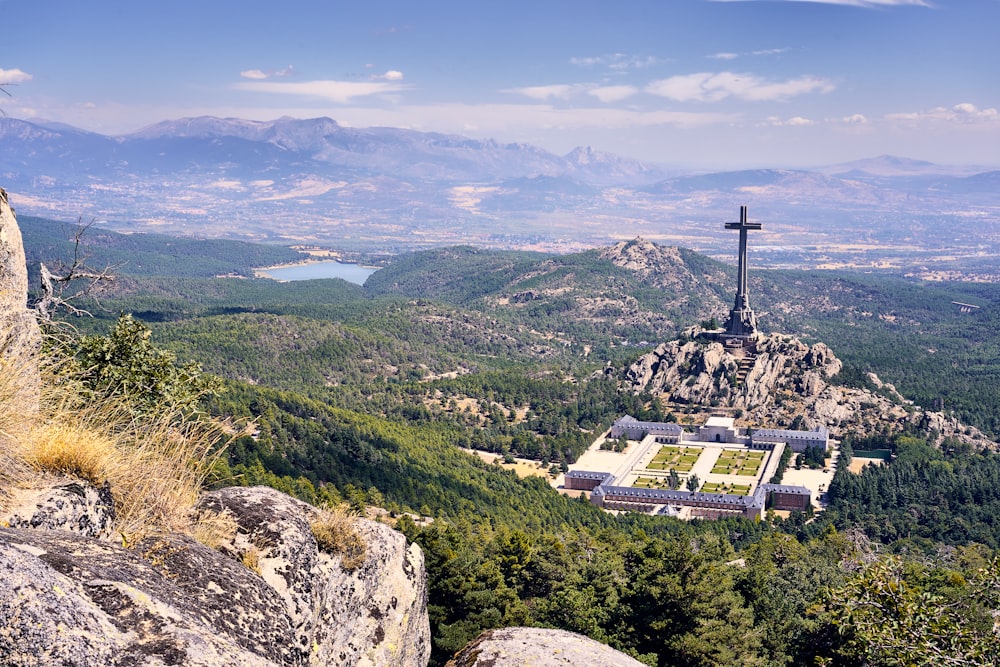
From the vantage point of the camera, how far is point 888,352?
433 ft

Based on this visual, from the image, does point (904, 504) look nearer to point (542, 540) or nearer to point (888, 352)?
point (542, 540)

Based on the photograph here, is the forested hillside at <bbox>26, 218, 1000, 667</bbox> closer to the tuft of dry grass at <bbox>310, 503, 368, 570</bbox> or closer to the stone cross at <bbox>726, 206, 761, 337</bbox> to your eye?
the tuft of dry grass at <bbox>310, 503, 368, 570</bbox>

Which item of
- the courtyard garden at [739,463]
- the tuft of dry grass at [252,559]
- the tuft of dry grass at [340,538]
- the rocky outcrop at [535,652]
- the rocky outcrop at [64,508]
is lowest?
the courtyard garden at [739,463]

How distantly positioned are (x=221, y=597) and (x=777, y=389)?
89028 mm

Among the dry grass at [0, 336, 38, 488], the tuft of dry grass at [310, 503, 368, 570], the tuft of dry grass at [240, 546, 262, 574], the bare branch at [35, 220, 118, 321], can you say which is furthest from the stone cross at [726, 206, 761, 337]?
the dry grass at [0, 336, 38, 488]

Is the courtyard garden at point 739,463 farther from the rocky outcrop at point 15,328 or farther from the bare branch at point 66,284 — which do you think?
the rocky outcrop at point 15,328

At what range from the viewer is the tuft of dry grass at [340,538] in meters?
9.10

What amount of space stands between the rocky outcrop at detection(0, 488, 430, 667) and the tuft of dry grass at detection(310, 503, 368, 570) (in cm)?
11

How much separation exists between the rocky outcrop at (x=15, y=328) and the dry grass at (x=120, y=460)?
151 mm

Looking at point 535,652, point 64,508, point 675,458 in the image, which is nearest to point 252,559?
point 64,508

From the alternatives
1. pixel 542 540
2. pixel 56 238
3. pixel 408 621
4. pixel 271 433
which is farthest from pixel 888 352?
pixel 56 238

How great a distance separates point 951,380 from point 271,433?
8536 centimetres

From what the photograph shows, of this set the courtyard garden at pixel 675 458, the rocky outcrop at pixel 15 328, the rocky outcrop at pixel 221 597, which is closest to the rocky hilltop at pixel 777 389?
the courtyard garden at pixel 675 458

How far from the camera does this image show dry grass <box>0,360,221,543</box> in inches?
263
